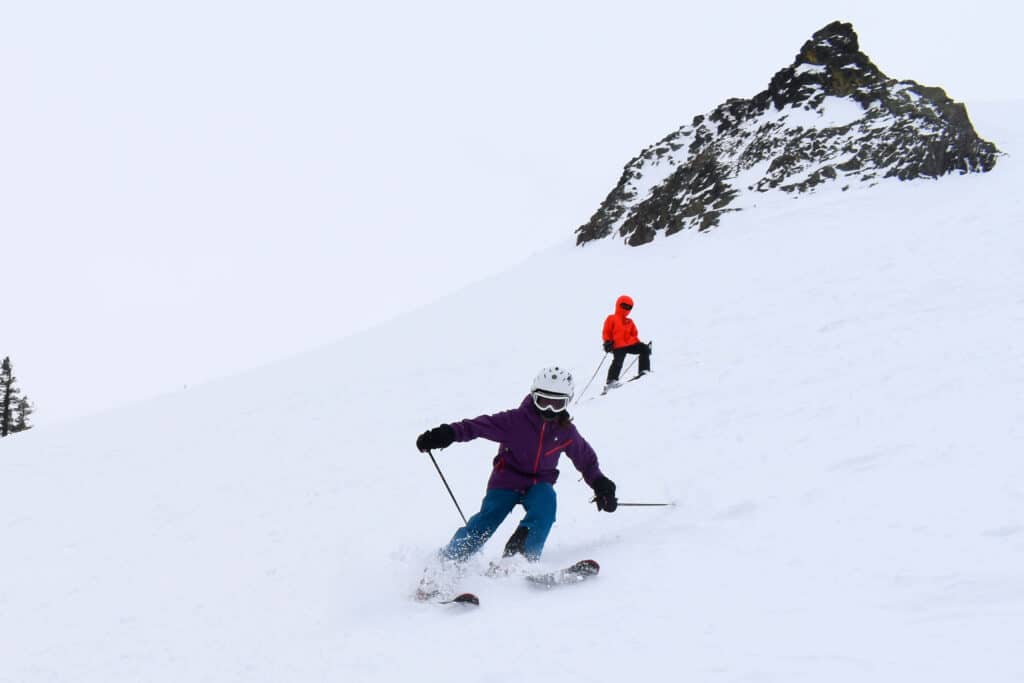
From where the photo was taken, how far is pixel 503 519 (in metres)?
5.32

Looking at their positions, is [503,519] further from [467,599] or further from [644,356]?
[644,356]

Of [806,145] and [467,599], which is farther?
[806,145]

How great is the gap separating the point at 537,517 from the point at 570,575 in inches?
28.2

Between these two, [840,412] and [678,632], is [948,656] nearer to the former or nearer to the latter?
[678,632]

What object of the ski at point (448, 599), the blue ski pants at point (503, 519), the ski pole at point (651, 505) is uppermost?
the blue ski pants at point (503, 519)

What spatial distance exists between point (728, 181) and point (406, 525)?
2718cm

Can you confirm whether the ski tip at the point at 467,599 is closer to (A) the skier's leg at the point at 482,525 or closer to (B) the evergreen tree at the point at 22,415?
(A) the skier's leg at the point at 482,525

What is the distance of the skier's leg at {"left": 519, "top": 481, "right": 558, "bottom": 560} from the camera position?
16.8ft

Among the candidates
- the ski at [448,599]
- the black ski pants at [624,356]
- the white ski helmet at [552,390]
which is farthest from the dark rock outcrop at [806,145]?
the ski at [448,599]

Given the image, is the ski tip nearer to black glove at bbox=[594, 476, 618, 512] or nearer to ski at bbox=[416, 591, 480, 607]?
ski at bbox=[416, 591, 480, 607]

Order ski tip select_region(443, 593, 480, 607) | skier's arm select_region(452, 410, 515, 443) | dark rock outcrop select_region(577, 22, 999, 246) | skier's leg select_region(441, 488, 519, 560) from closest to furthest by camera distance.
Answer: ski tip select_region(443, 593, 480, 607)
skier's leg select_region(441, 488, 519, 560)
skier's arm select_region(452, 410, 515, 443)
dark rock outcrop select_region(577, 22, 999, 246)

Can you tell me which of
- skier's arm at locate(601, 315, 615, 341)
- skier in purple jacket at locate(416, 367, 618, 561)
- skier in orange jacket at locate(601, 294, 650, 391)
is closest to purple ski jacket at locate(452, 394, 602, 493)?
skier in purple jacket at locate(416, 367, 618, 561)

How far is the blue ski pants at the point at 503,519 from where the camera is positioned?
16.6ft

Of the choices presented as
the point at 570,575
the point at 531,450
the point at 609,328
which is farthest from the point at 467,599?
the point at 609,328
